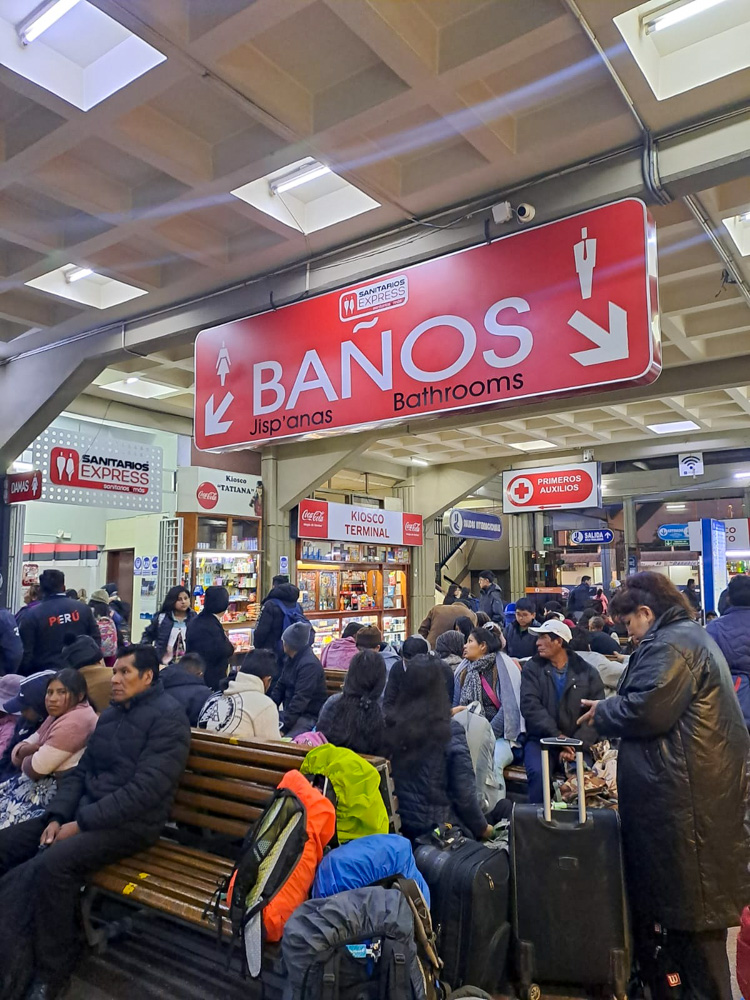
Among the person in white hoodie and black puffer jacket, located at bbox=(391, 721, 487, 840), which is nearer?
black puffer jacket, located at bbox=(391, 721, 487, 840)

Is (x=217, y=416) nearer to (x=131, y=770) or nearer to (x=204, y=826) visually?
(x=131, y=770)

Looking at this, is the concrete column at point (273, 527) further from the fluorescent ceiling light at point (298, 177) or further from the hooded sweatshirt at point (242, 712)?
the fluorescent ceiling light at point (298, 177)

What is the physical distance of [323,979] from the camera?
84.3 inches

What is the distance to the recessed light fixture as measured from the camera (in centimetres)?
291

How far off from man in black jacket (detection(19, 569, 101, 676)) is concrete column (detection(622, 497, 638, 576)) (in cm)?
1477

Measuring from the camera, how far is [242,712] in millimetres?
3746

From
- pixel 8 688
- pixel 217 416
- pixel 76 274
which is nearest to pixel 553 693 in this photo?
pixel 217 416

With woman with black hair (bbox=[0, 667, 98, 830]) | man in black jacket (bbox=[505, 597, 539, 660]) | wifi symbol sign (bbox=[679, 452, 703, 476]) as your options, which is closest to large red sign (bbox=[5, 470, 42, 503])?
woman with black hair (bbox=[0, 667, 98, 830])

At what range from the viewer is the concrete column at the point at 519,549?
1670 centimetres

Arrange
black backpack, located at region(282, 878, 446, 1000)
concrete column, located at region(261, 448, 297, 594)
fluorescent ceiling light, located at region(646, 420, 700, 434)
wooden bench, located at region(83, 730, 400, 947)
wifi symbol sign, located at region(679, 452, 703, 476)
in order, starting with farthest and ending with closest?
1. wifi symbol sign, located at region(679, 452, 703, 476)
2. fluorescent ceiling light, located at region(646, 420, 700, 434)
3. concrete column, located at region(261, 448, 297, 594)
4. wooden bench, located at region(83, 730, 400, 947)
5. black backpack, located at region(282, 878, 446, 1000)

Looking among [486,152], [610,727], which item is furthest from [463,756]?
[486,152]

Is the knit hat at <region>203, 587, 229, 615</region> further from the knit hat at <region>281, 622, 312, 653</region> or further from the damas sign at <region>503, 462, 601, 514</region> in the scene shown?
the damas sign at <region>503, 462, 601, 514</region>

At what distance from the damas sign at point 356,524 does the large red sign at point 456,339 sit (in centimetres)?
664

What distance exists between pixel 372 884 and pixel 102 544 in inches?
385
